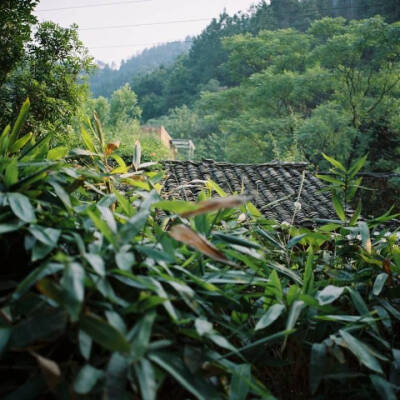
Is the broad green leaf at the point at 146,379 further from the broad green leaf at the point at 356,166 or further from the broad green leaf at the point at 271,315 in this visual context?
the broad green leaf at the point at 356,166

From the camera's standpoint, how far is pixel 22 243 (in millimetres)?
617

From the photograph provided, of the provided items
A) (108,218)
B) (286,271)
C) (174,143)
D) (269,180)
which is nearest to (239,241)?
(286,271)

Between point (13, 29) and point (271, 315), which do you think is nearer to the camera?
point (271, 315)

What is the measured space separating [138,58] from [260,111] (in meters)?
59.5

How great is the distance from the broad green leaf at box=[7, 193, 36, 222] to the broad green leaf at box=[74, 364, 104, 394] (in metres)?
0.24

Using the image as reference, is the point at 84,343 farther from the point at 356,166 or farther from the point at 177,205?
the point at 356,166

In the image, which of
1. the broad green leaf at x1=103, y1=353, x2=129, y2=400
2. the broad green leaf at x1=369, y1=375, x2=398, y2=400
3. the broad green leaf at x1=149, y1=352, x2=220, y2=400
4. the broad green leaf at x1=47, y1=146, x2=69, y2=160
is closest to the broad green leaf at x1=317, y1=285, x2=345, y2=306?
the broad green leaf at x1=369, y1=375, x2=398, y2=400

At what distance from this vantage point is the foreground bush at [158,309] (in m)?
0.47

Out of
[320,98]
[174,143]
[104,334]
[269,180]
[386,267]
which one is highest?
[104,334]

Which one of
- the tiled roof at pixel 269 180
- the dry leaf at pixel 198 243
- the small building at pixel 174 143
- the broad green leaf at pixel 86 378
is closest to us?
the broad green leaf at pixel 86 378

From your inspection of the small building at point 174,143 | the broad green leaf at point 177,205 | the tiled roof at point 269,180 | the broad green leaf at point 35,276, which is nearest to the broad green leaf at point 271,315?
the broad green leaf at point 177,205

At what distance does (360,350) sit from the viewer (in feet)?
1.98

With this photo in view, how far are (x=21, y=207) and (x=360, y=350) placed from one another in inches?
22.7

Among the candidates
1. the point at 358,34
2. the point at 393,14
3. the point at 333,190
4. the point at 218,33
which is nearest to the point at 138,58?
the point at 218,33
